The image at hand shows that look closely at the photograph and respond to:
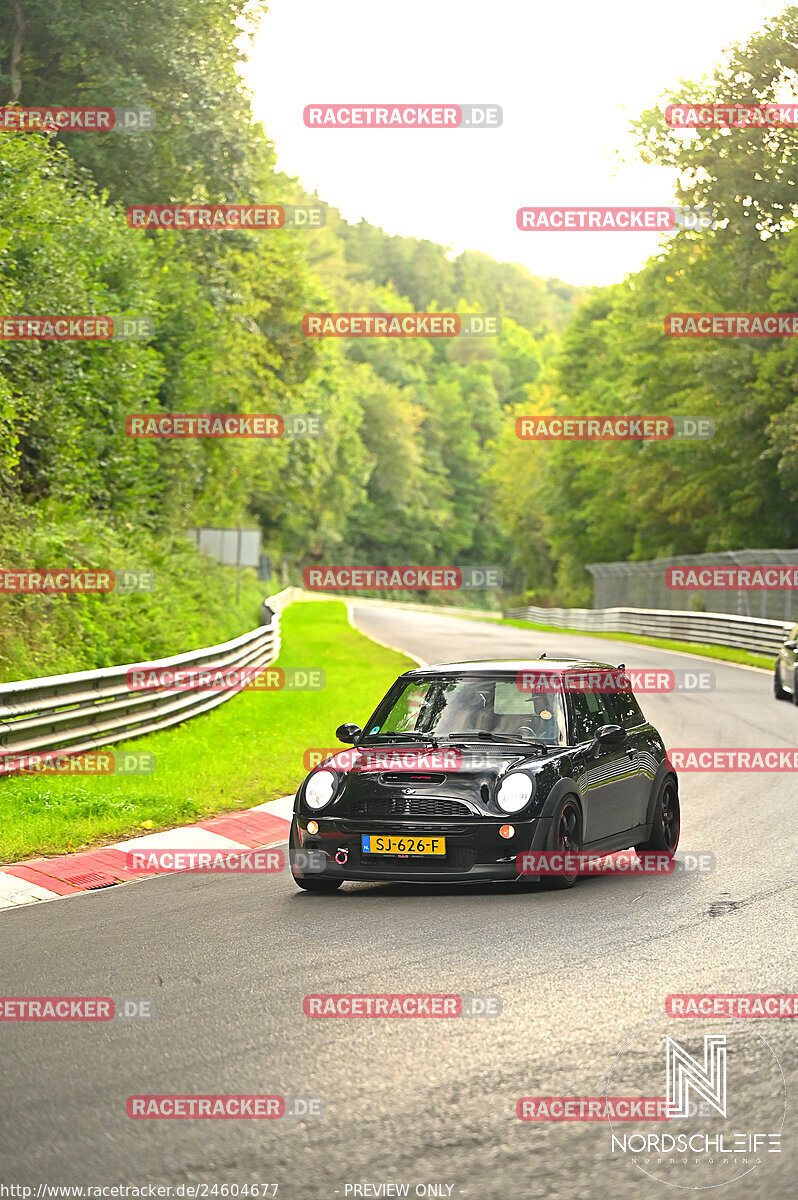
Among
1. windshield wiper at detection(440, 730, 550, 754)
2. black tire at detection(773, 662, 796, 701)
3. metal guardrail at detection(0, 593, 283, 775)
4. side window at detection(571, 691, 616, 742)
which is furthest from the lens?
black tire at detection(773, 662, 796, 701)

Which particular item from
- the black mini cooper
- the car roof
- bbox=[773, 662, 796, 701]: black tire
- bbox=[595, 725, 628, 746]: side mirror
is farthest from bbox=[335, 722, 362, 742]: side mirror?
bbox=[773, 662, 796, 701]: black tire

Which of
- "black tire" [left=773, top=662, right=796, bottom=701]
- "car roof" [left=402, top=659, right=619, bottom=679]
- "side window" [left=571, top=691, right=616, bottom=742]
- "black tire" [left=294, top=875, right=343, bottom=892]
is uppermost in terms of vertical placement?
"car roof" [left=402, top=659, right=619, bottom=679]

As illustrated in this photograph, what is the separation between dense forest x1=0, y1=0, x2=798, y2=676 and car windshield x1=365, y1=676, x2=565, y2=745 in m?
7.41

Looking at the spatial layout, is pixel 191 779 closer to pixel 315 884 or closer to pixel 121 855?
pixel 121 855

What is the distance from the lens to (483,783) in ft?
29.7

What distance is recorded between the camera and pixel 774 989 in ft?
21.6

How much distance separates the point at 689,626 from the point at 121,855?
35973 millimetres

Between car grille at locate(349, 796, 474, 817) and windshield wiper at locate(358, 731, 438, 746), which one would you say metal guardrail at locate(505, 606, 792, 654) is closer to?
windshield wiper at locate(358, 731, 438, 746)

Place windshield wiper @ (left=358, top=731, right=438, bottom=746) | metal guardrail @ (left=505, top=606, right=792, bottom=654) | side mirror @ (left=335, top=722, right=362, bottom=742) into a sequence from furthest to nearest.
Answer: metal guardrail @ (left=505, top=606, right=792, bottom=654), side mirror @ (left=335, top=722, right=362, bottom=742), windshield wiper @ (left=358, top=731, right=438, bottom=746)

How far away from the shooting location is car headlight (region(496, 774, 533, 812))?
8.97 meters

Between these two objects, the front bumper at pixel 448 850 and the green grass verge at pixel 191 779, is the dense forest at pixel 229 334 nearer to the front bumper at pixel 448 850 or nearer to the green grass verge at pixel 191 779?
the green grass verge at pixel 191 779

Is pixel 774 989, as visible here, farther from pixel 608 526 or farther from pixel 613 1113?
pixel 608 526

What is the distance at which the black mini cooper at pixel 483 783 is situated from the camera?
898cm

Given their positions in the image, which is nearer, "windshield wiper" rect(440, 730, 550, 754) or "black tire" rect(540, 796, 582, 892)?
"black tire" rect(540, 796, 582, 892)
